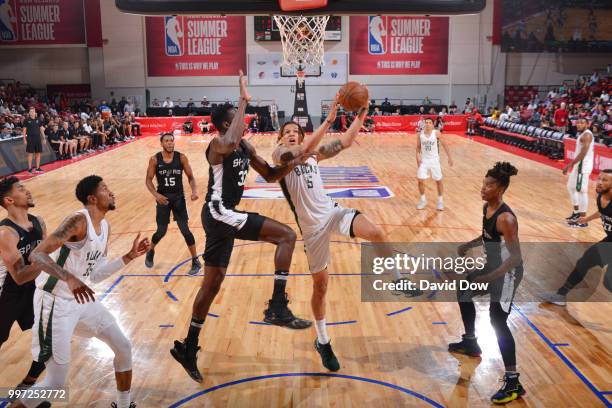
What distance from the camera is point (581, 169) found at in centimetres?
980

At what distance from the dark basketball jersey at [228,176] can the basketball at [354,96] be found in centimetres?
89

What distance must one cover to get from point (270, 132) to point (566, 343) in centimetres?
2350

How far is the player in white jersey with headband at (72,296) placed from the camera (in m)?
3.67

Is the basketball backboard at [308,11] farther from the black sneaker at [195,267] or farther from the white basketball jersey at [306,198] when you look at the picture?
the white basketball jersey at [306,198]

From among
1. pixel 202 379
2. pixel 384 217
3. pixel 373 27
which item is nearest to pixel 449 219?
pixel 384 217

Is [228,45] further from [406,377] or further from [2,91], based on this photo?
[406,377]

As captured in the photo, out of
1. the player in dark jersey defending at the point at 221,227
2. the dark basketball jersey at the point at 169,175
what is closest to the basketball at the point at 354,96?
the player in dark jersey defending at the point at 221,227

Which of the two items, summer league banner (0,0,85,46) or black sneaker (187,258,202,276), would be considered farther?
summer league banner (0,0,85,46)

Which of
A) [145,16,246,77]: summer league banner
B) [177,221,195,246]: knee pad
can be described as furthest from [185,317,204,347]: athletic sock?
[145,16,246,77]: summer league banner

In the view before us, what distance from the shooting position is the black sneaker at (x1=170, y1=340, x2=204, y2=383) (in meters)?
4.73

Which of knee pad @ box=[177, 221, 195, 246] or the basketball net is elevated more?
the basketball net

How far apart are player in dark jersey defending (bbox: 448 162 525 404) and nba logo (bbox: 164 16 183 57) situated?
28757 mm

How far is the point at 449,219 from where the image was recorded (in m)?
10.4

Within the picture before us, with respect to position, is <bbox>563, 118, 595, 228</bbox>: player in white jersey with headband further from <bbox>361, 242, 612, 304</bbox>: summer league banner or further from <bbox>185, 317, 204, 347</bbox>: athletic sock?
<bbox>185, 317, 204, 347</bbox>: athletic sock
